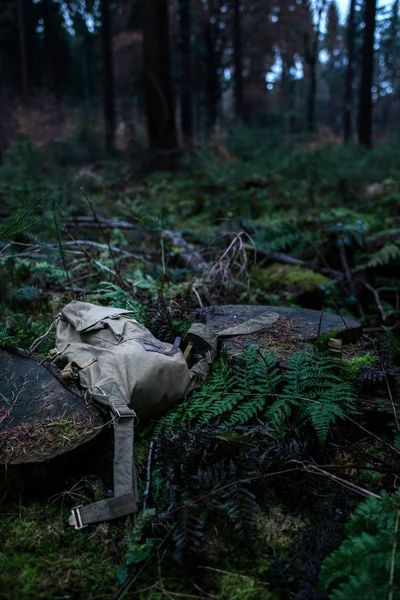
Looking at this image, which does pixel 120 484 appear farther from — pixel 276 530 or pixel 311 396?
pixel 311 396

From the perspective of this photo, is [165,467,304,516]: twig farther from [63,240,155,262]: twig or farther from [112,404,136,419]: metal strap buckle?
[63,240,155,262]: twig

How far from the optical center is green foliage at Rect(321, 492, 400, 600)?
4.85ft

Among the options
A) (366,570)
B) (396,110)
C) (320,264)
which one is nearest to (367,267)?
(320,264)

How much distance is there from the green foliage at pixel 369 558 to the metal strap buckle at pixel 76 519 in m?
1.01

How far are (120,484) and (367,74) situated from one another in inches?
574

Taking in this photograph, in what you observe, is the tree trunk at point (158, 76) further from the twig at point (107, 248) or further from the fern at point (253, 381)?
the fern at point (253, 381)

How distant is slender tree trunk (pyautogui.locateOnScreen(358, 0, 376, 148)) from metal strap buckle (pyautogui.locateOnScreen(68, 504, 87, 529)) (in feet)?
45.3

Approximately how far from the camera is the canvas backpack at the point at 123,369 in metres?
2.11

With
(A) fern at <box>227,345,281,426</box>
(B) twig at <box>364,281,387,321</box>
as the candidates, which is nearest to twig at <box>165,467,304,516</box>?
(A) fern at <box>227,345,281,426</box>

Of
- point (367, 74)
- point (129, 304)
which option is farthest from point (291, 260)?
point (367, 74)

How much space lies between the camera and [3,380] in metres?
2.66

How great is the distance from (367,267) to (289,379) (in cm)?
315

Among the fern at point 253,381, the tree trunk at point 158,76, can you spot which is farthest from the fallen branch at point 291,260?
the tree trunk at point 158,76

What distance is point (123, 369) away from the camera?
2547 millimetres
